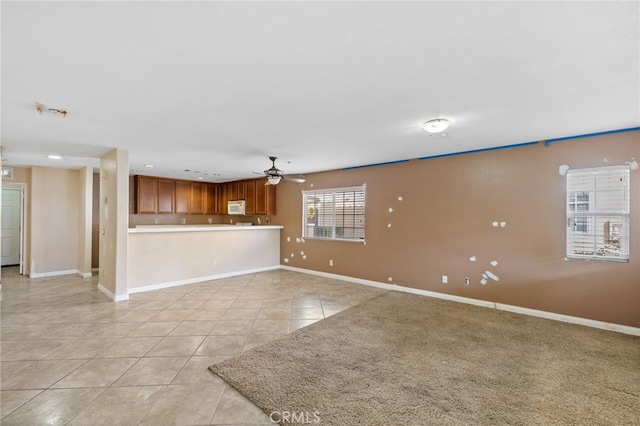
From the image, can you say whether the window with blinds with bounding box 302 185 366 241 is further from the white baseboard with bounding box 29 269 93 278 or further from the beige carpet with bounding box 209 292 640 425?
the white baseboard with bounding box 29 269 93 278

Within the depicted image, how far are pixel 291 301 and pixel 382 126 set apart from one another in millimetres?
3018

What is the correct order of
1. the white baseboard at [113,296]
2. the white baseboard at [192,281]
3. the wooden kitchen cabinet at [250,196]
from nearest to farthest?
1. the white baseboard at [113,296]
2. the white baseboard at [192,281]
3. the wooden kitchen cabinet at [250,196]

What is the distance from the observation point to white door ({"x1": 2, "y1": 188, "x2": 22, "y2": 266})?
716cm

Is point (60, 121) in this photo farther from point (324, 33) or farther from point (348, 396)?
point (348, 396)

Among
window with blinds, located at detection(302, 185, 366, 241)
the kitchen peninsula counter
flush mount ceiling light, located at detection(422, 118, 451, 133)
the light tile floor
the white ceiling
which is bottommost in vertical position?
the light tile floor

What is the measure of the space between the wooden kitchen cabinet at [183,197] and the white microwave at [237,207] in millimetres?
1250

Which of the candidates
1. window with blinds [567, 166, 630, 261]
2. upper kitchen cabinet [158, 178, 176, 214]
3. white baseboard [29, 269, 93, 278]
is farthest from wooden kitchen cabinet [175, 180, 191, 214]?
window with blinds [567, 166, 630, 261]

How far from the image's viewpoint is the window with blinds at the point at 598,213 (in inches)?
131

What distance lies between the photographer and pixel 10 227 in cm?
725

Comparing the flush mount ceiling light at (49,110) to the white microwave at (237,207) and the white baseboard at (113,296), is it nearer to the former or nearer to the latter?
the white baseboard at (113,296)

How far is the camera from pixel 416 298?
4762mm

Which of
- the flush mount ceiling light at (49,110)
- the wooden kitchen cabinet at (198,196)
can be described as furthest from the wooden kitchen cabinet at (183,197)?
the flush mount ceiling light at (49,110)

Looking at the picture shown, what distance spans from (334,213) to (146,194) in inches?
198

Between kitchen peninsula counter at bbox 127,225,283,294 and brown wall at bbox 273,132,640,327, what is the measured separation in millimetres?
2193
